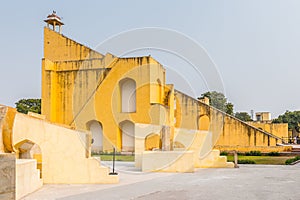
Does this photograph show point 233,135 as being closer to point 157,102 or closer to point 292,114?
point 157,102

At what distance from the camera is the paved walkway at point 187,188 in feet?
25.1

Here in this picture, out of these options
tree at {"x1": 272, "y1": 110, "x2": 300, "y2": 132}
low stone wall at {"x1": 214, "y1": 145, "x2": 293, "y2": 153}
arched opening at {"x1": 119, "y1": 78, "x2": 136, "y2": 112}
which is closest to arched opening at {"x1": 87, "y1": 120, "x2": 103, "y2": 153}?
arched opening at {"x1": 119, "y1": 78, "x2": 136, "y2": 112}

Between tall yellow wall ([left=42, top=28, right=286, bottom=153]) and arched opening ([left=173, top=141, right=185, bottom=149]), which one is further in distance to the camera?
tall yellow wall ([left=42, top=28, right=286, bottom=153])

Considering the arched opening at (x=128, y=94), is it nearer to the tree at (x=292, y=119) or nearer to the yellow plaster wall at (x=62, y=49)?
the yellow plaster wall at (x=62, y=49)

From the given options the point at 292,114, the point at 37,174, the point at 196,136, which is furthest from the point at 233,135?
the point at 292,114

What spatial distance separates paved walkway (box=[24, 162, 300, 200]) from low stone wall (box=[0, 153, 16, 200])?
3884mm

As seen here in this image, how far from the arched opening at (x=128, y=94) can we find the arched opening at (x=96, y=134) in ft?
7.45

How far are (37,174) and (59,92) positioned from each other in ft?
56.8

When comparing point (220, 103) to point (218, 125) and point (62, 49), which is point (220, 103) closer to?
point (218, 125)

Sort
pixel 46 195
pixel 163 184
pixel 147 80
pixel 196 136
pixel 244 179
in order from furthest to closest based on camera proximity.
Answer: pixel 147 80
pixel 196 136
pixel 244 179
pixel 163 184
pixel 46 195

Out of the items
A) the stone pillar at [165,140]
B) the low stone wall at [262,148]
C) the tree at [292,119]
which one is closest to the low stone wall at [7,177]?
the stone pillar at [165,140]

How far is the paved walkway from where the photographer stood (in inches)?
302

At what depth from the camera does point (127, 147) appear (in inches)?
957

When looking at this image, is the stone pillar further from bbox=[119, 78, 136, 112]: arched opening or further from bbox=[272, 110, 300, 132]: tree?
bbox=[272, 110, 300, 132]: tree
